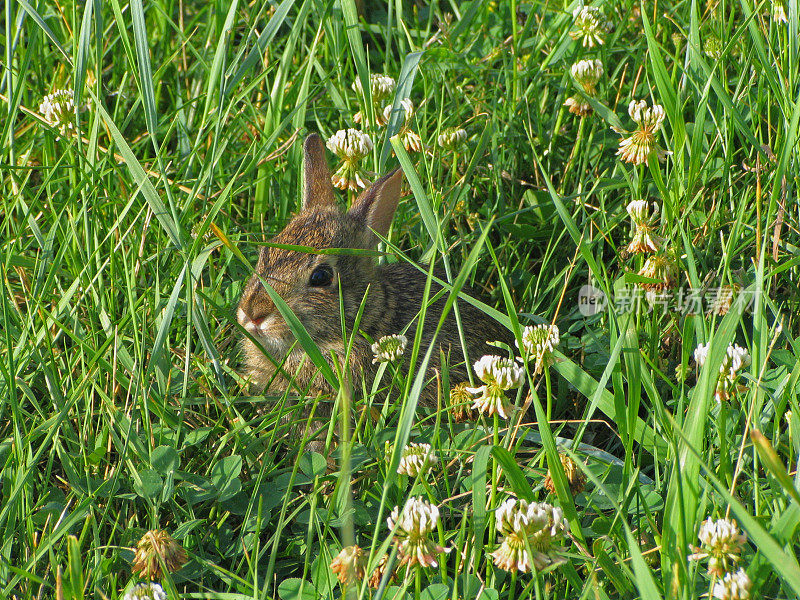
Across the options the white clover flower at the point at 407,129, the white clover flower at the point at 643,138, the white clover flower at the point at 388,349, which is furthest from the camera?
the white clover flower at the point at 407,129

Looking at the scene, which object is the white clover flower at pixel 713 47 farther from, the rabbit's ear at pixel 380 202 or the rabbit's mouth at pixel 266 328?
the rabbit's mouth at pixel 266 328

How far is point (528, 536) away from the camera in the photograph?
92.4 inches

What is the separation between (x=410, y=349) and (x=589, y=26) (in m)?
1.65

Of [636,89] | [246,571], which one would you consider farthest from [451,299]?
[636,89]

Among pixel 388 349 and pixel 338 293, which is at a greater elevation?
pixel 388 349

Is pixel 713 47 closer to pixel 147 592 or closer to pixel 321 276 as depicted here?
pixel 321 276

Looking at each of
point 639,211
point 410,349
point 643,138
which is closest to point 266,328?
point 410,349

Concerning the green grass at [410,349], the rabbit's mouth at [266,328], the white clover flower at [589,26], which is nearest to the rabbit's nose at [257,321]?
the rabbit's mouth at [266,328]

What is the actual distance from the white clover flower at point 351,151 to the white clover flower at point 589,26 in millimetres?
1141

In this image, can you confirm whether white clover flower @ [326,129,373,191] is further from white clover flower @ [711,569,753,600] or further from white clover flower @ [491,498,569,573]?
white clover flower @ [711,569,753,600]

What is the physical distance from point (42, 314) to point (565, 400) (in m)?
1.97

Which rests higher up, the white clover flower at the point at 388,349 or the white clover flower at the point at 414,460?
the white clover flower at the point at 388,349

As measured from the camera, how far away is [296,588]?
2619mm

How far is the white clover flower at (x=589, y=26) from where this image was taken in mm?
4227
